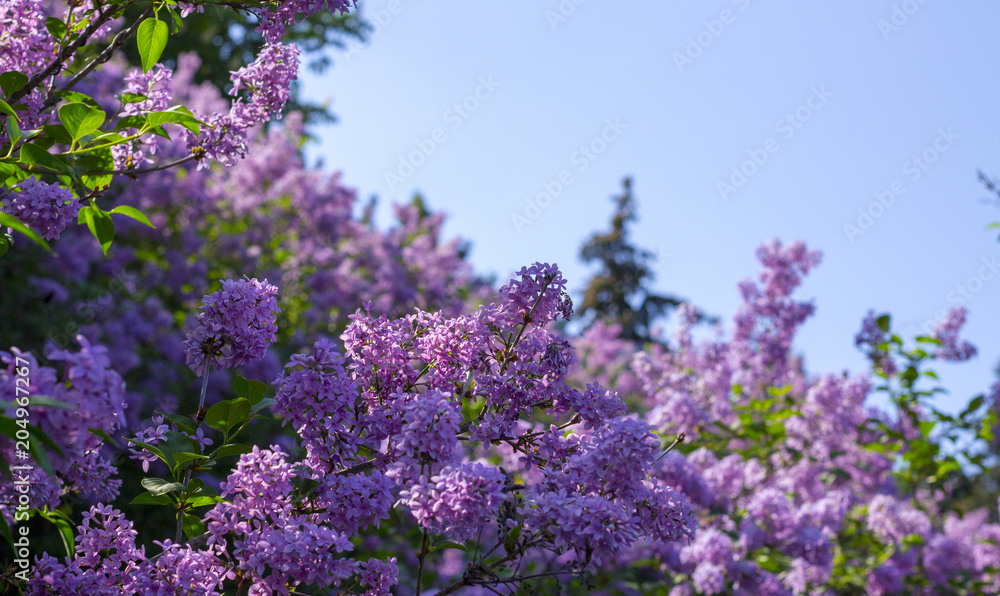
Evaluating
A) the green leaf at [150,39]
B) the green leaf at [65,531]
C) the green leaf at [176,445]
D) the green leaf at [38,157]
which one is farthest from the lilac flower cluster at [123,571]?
the green leaf at [150,39]

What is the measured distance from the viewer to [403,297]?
367 inches

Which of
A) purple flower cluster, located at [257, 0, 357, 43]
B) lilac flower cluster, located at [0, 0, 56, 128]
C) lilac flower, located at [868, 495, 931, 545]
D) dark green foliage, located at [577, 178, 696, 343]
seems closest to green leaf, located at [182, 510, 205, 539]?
lilac flower cluster, located at [0, 0, 56, 128]

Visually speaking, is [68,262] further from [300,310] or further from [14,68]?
[14,68]

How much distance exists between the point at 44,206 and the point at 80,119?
0.36 m

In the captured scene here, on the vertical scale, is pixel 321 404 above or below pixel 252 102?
below

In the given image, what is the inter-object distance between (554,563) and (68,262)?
5113 millimetres

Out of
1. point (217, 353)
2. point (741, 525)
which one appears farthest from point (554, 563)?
point (217, 353)

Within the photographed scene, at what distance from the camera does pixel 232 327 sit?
7.55ft

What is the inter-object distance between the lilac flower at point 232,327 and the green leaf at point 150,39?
732mm

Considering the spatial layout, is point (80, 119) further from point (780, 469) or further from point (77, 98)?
point (780, 469)

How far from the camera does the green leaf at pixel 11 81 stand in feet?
6.88

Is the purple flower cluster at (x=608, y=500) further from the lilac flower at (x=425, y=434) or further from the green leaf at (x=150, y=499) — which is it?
the green leaf at (x=150, y=499)

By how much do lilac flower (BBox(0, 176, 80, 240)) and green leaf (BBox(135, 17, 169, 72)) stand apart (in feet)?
1.55

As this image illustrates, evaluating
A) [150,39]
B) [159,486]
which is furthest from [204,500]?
[150,39]
